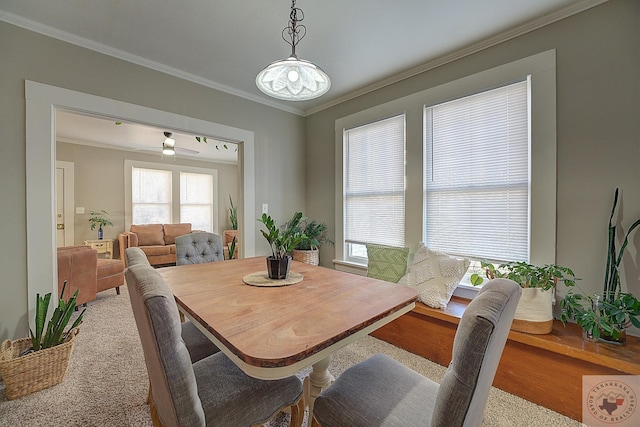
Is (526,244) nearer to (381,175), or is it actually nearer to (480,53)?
(381,175)

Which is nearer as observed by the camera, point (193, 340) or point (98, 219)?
point (193, 340)

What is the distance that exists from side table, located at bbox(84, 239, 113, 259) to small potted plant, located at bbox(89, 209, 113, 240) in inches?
7.2

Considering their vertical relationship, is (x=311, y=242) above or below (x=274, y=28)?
below

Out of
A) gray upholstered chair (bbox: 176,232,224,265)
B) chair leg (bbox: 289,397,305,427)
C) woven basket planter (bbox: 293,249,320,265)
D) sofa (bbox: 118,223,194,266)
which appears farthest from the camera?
sofa (bbox: 118,223,194,266)

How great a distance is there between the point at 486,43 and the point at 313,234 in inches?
102

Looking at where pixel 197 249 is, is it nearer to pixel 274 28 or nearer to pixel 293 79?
pixel 293 79

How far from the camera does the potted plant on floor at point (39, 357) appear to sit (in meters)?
1.63

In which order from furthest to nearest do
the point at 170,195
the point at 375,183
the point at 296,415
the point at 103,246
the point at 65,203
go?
the point at 170,195
the point at 103,246
the point at 65,203
the point at 375,183
the point at 296,415

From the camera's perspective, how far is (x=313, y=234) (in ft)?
11.4

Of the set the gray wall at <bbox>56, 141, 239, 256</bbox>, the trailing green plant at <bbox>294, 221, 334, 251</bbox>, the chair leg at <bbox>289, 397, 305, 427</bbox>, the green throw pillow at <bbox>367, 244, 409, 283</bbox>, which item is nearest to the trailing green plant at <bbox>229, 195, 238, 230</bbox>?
the gray wall at <bbox>56, 141, 239, 256</bbox>

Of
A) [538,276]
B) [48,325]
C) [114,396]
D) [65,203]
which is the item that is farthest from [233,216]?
[538,276]

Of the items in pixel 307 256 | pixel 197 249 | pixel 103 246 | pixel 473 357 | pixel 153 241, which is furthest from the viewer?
pixel 153 241

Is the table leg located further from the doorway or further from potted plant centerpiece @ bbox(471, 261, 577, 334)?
the doorway

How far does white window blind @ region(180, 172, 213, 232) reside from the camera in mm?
6660
